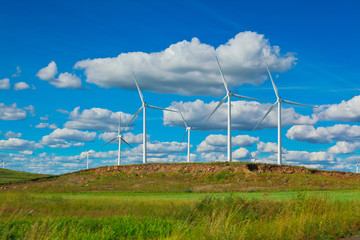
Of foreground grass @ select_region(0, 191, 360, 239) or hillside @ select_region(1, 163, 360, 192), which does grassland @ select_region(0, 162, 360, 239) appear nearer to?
foreground grass @ select_region(0, 191, 360, 239)

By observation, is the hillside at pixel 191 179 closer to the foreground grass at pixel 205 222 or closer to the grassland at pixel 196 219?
the grassland at pixel 196 219

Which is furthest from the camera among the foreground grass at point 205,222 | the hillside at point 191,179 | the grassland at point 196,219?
the hillside at point 191,179

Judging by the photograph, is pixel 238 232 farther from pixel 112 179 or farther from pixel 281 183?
pixel 112 179

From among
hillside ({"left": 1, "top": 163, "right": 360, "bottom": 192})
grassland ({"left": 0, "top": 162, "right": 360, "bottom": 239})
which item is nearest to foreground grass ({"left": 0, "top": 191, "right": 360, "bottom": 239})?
grassland ({"left": 0, "top": 162, "right": 360, "bottom": 239})

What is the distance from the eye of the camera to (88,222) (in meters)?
18.7

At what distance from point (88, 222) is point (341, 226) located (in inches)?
471

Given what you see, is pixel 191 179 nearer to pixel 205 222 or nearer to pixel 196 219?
pixel 196 219

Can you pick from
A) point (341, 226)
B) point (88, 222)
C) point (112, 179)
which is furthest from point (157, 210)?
point (112, 179)

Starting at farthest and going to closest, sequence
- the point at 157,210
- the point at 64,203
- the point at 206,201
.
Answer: the point at 64,203 → the point at 157,210 → the point at 206,201

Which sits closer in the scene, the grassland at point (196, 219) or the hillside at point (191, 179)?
the grassland at point (196, 219)

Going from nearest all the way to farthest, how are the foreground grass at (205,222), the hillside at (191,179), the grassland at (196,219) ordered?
the foreground grass at (205,222) → the grassland at (196,219) → the hillside at (191,179)

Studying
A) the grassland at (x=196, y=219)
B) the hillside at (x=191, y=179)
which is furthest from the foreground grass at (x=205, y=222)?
the hillside at (x=191, y=179)

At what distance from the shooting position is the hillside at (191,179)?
61.9 metres

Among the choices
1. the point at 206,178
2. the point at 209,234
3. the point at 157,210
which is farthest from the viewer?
the point at 206,178
